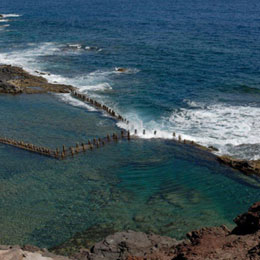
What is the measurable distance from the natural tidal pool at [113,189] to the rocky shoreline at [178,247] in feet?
12.9

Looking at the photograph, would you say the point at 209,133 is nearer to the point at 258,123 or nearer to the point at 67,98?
the point at 258,123

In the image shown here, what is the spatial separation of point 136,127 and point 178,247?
115 ft

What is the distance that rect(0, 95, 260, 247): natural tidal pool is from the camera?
1512 inches

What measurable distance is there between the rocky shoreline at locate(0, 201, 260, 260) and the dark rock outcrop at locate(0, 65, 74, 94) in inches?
1992

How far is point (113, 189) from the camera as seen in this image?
44.8 metres

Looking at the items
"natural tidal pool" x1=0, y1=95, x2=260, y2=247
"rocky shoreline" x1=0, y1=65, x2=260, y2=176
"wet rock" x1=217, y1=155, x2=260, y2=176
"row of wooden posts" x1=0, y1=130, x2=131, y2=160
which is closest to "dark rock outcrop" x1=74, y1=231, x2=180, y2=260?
"natural tidal pool" x1=0, y1=95, x2=260, y2=247

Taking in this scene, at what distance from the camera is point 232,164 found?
159ft

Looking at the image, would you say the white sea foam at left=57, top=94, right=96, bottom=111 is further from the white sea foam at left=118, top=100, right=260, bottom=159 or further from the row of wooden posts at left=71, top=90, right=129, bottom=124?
the white sea foam at left=118, top=100, right=260, bottom=159

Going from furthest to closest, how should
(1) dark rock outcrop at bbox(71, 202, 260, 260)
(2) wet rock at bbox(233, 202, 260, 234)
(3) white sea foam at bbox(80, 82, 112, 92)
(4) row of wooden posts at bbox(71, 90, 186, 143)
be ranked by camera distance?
(3) white sea foam at bbox(80, 82, 112, 92) → (4) row of wooden posts at bbox(71, 90, 186, 143) → (2) wet rock at bbox(233, 202, 260, 234) → (1) dark rock outcrop at bbox(71, 202, 260, 260)

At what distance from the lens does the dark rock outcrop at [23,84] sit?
259 ft

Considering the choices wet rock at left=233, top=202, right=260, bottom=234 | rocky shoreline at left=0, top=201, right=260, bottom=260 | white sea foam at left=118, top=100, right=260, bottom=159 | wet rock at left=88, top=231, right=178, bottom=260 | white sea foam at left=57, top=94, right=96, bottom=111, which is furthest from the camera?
white sea foam at left=57, top=94, right=96, bottom=111

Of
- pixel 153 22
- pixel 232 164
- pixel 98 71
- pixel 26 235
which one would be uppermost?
pixel 153 22

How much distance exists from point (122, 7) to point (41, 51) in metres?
100.0

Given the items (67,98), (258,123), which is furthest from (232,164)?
(67,98)
